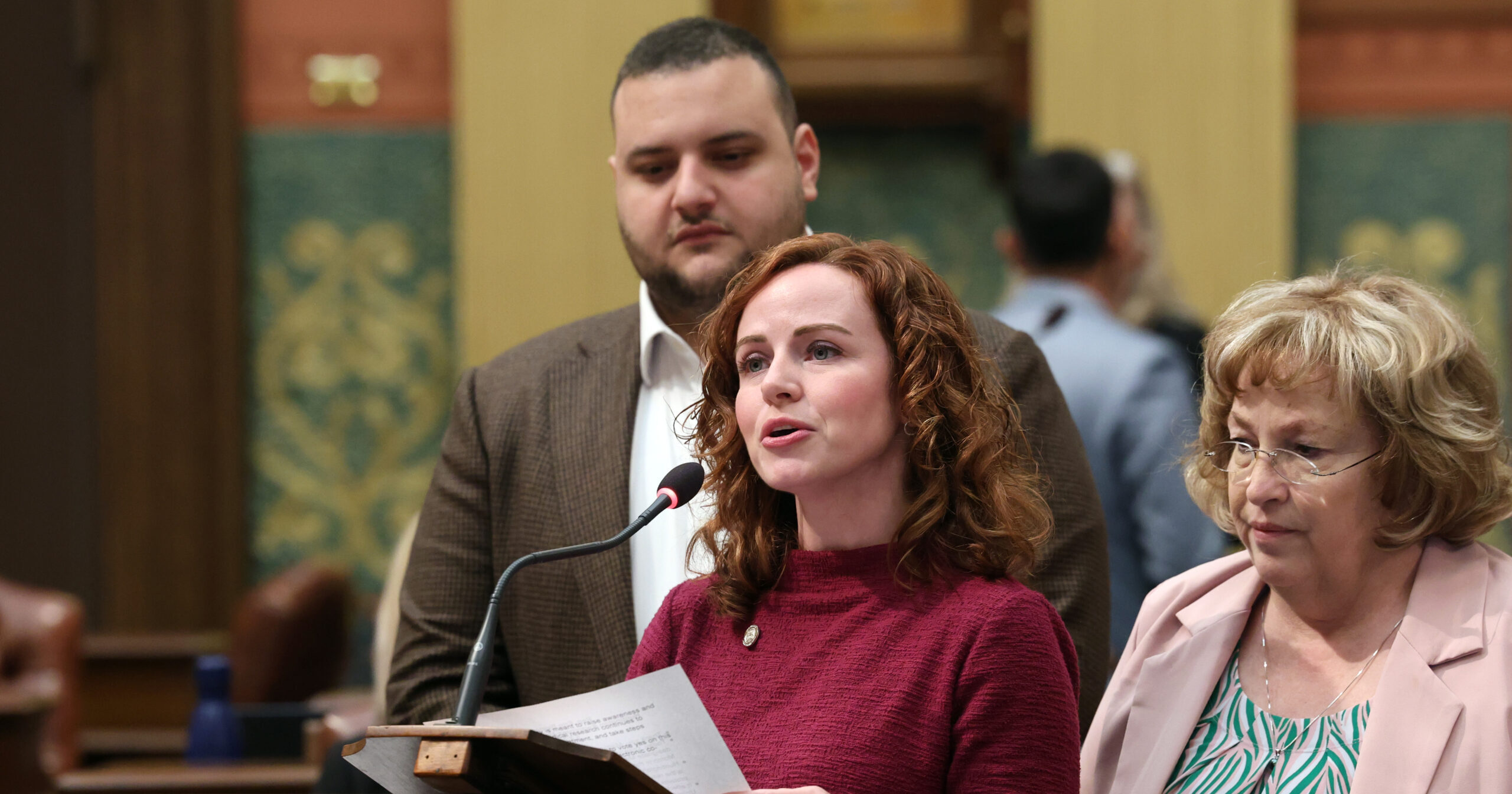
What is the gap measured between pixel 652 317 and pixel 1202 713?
2.78 feet

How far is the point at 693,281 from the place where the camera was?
2006 millimetres

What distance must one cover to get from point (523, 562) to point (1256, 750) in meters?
0.75

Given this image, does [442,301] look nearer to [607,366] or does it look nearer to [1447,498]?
[607,366]

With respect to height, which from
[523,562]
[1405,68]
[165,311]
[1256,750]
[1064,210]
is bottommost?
[1256,750]

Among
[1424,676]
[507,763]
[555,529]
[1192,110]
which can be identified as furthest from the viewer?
[1192,110]

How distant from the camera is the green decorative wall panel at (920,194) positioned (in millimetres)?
4457

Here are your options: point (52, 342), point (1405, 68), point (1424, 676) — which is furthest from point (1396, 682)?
point (52, 342)

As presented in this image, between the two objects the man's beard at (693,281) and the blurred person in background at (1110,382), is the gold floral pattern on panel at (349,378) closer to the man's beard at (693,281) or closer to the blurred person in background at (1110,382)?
the blurred person in background at (1110,382)

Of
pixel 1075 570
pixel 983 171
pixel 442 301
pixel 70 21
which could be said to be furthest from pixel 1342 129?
pixel 70 21

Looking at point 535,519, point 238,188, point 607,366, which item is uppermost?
point 238,188

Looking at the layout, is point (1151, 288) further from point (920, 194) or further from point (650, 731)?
point (650, 731)

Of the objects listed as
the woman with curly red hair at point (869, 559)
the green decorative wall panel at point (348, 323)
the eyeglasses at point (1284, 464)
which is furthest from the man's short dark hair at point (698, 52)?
the green decorative wall panel at point (348, 323)

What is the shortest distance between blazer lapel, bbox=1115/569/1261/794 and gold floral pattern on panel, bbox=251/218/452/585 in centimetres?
318

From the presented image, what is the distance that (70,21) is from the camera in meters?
4.58
